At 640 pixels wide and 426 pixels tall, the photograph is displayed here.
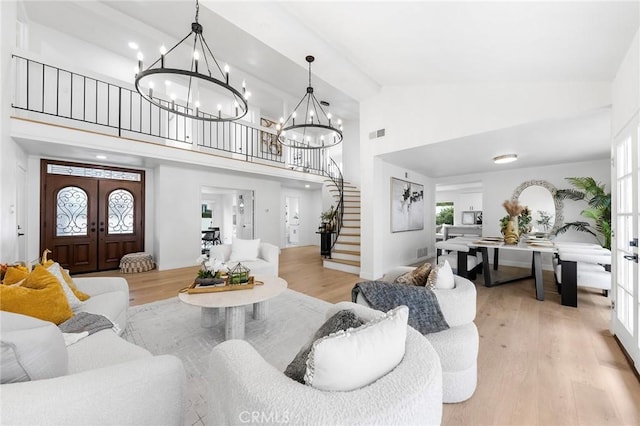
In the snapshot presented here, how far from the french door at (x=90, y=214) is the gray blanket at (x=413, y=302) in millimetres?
6001

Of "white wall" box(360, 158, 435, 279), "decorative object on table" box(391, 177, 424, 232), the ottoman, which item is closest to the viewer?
"white wall" box(360, 158, 435, 279)

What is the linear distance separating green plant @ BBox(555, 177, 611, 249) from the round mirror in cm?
14

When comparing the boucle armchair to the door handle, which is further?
the door handle

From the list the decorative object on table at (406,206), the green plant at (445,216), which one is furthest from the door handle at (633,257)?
the green plant at (445,216)

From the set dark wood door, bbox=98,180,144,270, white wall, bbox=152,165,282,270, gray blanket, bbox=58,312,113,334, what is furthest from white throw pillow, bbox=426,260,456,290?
dark wood door, bbox=98,180,144,270

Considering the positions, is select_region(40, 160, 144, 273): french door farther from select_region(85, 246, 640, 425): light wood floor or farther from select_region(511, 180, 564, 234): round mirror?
select_region(511, 180, 564, 234): round mirror

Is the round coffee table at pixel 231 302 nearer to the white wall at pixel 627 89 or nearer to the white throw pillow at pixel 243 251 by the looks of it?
the white throw pillow at pixel 243 251

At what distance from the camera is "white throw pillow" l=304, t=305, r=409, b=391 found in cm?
78

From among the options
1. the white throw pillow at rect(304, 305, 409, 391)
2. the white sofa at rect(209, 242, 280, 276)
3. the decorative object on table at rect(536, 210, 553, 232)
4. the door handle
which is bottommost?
the white sofa at rect(209, 242, 280, 276)

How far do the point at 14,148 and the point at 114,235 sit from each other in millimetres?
2345

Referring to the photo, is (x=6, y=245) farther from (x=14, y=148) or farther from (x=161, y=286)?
(x=161, y=286)

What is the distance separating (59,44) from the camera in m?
5.00

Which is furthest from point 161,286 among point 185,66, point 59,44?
point 59,44

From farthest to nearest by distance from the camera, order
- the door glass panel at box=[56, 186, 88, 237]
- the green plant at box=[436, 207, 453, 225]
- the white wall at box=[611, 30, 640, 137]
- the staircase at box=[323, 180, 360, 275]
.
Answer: the green plant at box=[436, 207, 453, 225]
the staircase at box=[323, 180, 360, 275]
the door glass panel at box=[56, 186, 88, 237]
the white wall at box=[611, 30, 640, 137]
